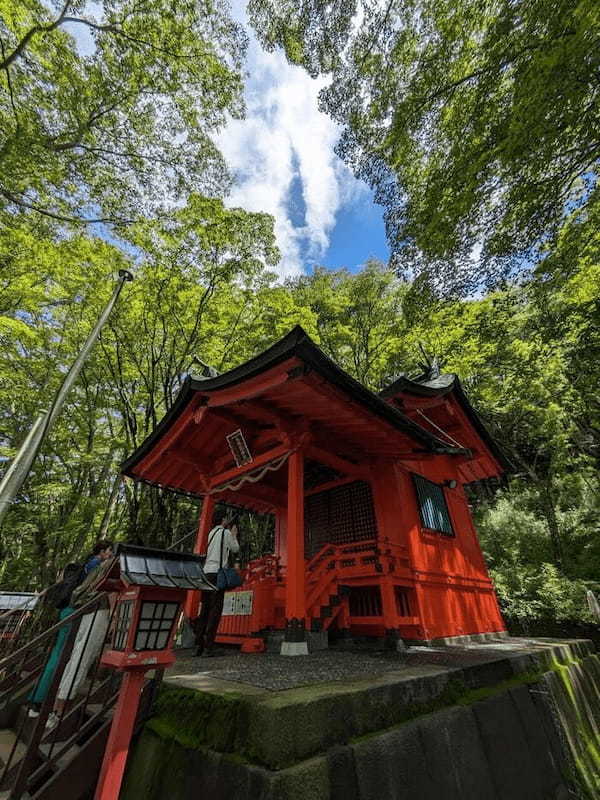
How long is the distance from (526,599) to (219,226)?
684 inches

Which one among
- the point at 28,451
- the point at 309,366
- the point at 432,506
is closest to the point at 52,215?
the point at 28,451

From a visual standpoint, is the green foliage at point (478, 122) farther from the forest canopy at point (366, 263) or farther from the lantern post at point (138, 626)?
the lantern post at point (138, 626)

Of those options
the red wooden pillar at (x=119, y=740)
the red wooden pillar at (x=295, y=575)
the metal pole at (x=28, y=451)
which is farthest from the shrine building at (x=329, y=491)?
the red wooden pillar at (x=119, y=740)

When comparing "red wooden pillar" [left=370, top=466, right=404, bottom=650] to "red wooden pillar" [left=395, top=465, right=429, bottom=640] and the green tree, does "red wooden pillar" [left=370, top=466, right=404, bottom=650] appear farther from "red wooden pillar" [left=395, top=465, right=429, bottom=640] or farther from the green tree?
the green tree

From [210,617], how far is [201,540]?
2.65 meters

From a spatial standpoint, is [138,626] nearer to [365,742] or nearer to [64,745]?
[64,745]

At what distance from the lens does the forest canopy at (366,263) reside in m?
7.07

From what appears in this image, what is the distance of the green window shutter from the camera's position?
26.3 ft

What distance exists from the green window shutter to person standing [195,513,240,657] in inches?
172

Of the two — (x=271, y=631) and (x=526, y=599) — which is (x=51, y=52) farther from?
(x=526, y=599)

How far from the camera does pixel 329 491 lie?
8750mm

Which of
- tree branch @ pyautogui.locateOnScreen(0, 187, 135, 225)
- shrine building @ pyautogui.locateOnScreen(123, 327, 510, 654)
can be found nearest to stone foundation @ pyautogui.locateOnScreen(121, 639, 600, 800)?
shrine building @ pyautogui.locateOnScreen(123, 327, 510, 654)

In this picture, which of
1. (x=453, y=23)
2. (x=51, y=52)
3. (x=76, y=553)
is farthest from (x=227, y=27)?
(x=76, y=553)

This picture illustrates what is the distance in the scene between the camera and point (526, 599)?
13.2 metres
